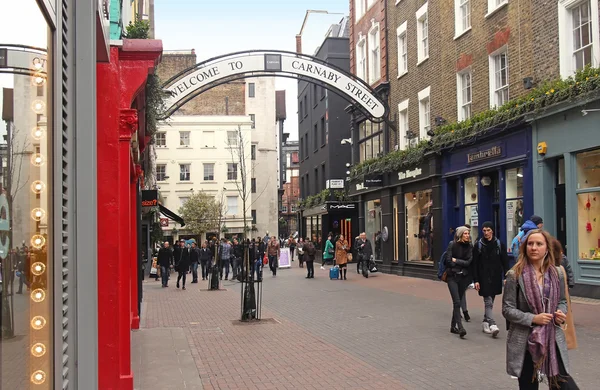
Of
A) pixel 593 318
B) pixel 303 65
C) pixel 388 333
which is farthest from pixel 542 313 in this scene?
pixel 303 65

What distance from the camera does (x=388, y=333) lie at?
11008 millimetres

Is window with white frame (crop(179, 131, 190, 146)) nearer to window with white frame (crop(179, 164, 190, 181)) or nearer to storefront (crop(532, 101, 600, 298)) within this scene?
window with white frame (crop(179, 164, 190, 181))

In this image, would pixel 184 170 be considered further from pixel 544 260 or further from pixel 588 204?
pixel 544 260

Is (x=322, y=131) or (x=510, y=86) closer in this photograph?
(x=510, y=86)

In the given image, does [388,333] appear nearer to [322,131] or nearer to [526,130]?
[526,130]

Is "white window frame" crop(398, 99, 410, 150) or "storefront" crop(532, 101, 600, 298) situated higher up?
"white window frame" crop(398, 99, 410, 150)

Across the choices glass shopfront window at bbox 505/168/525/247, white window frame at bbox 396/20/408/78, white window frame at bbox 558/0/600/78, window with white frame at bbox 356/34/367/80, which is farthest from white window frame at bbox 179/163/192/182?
Answer: white window frame at bbox 558/0/600/78

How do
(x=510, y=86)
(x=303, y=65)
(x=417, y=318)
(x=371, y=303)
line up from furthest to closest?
(x=303, y=65) → (x=510, y=86) → (x=371, y=303) → (x=417, y=318)

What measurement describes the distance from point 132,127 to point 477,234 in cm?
1582

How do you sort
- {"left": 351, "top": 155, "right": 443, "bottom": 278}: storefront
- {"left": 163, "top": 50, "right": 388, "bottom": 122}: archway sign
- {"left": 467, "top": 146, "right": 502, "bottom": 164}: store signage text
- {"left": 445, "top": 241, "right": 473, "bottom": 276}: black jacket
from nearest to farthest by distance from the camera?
1. {"left": 445, "top": 241, "right": 473, "bottom": 276}: black jacket
2. {"left": 467, "top": 146, "right": 502, "bottom": 164}: store signage text
3. {"left": 163, "top": 50, "right": 388, "bottom": 122}: archway sign
4. {"left": 351, "top": 155, "right": 443, "bottom": 278}: storefront

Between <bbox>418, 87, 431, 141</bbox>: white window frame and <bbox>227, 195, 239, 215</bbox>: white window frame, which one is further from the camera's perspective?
<bbox>227, 195, 239, 215</bbox>: white window frame

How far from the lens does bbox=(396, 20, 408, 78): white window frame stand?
25906 millimetres

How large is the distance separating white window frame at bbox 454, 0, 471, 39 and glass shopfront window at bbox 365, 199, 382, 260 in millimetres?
9912

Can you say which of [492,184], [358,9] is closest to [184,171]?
[358,9]
